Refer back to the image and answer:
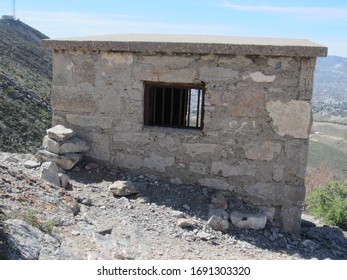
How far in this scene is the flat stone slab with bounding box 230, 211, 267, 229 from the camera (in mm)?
5293

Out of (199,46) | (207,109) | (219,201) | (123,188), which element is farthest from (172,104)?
(219,201)

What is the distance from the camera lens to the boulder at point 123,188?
5.54m

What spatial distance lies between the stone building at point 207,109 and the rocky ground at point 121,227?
0.29 meters

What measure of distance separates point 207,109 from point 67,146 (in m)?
2.03

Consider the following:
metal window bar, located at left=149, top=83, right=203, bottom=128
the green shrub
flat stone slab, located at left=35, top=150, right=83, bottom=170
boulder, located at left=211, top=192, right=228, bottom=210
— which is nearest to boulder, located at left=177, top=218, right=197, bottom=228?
boulder, located at left=211, top=192, right=228, bottom=210

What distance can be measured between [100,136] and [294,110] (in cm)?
263

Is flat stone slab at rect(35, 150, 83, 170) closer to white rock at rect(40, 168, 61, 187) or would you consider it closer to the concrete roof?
white rock at rect(40, 168, 61, 187)

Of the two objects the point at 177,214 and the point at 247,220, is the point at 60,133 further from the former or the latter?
the point at 247,220

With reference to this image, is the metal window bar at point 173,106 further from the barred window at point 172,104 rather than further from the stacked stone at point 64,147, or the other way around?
the stacked stone at point 64,147

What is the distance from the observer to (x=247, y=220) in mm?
5305

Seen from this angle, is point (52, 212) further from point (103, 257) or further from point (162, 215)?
point (162, 215)
